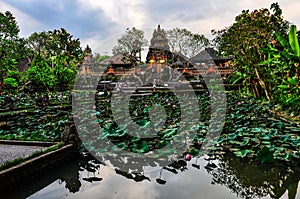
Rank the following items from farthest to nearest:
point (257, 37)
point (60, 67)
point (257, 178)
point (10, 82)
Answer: point (60, 67)
point (10, 82)
point (257, 37)
point (257, 178)

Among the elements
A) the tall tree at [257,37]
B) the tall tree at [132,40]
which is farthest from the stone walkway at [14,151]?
the tall tree at [132,40]

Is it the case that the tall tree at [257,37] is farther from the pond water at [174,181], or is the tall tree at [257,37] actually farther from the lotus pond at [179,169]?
the pond water at [174,181]

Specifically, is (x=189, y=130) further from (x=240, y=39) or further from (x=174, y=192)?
(x=240, y=39)

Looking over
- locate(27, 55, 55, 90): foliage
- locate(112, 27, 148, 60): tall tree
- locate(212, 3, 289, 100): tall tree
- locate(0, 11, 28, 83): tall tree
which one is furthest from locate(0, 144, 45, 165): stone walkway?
locate(112, 27, 148, 60): tall tree

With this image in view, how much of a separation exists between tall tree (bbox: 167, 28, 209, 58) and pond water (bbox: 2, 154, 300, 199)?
32994mm

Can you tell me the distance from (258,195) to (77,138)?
283 centimetres

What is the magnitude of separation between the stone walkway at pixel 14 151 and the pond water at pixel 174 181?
1.94 ft

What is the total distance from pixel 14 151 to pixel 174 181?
8.42 ft

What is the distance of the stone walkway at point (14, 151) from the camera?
358cm

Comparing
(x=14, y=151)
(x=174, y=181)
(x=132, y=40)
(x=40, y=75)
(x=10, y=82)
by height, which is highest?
(x=132, y=40)

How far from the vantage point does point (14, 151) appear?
388 centimetres

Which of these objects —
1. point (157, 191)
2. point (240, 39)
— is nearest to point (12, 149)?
point (157, 191)

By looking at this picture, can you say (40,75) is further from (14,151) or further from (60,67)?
(14,151)

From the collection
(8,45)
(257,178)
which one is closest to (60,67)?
(8,45)
